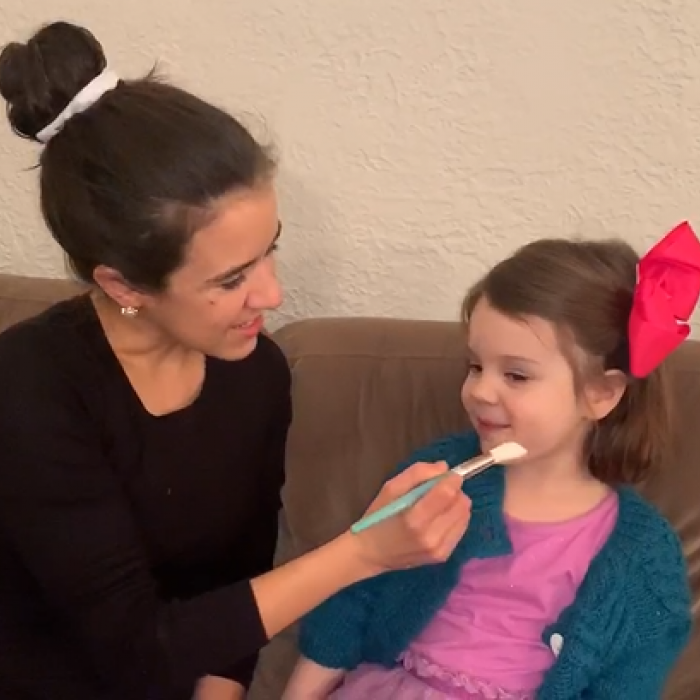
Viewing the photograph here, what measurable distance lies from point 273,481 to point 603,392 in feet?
1.36

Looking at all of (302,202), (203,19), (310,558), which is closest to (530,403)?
(310,558)

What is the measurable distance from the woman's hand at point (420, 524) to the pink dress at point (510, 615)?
0.17 meters

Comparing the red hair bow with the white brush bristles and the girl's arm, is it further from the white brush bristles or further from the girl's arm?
the girl's arm

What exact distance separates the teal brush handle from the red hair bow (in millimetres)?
234

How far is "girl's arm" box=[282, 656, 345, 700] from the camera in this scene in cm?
115

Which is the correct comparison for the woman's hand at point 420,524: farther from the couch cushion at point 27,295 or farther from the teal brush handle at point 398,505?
the couch cushion at point 27,295

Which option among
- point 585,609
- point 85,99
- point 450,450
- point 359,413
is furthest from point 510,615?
point 85,99

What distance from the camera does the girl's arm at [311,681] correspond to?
1153 millimetres

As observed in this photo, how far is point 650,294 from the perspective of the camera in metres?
0.97

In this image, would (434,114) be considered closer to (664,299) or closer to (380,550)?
(664,299)

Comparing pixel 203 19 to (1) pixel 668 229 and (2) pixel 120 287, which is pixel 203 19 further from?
(1) pixel 668 229

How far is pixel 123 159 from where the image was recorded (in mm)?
896

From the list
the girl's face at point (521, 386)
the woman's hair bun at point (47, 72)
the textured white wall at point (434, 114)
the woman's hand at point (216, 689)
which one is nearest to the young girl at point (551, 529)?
the girl's face at point (521, 386)

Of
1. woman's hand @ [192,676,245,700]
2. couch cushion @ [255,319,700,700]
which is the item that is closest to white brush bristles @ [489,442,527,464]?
couch cushion @ [255,319,700,700]
